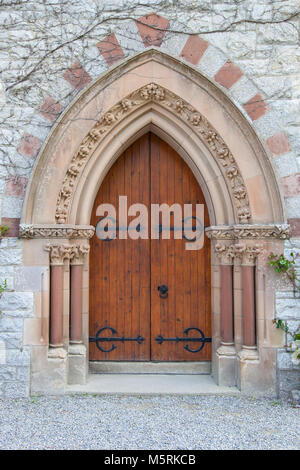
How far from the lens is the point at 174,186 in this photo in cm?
454

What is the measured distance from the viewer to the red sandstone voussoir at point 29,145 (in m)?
4.03

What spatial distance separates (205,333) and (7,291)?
220 cm

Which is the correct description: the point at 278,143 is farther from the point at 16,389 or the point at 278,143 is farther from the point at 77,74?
the point at 16,389

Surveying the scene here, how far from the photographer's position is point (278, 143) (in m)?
3.96

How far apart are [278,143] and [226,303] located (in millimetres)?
1726

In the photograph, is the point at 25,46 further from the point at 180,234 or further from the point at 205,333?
the point at 205,333

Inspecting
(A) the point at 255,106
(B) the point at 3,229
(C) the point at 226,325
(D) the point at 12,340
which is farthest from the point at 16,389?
(A) the point at 255,106

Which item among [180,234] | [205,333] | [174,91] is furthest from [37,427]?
[174,91]

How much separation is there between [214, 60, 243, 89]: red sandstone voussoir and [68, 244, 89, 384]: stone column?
2.22 metres

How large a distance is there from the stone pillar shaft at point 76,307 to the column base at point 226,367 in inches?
58.2

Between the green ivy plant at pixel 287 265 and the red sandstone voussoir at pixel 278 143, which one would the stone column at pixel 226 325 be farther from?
the red sandstone voussoir at pixel 278 143

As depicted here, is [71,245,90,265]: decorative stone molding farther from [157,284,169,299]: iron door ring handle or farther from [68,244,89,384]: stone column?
[157,284,169,299]: iron door ring handle

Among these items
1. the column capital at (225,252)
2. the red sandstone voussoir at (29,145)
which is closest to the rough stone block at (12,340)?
the red sandstone voussoir at (29,145)

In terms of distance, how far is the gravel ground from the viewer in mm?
2979
